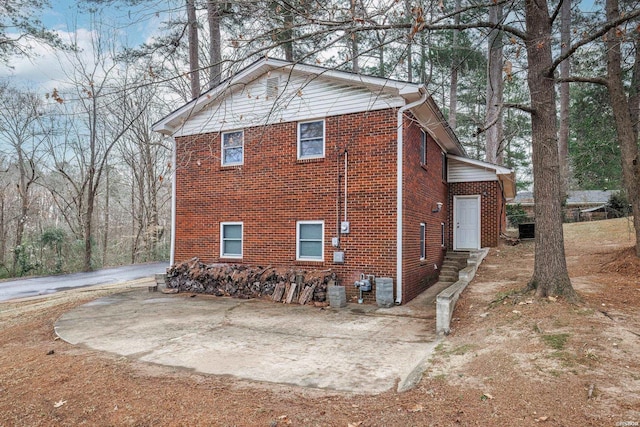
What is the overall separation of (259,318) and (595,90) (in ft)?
50.2

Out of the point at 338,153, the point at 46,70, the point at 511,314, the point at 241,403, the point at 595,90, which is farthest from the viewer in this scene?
the point at 46,70

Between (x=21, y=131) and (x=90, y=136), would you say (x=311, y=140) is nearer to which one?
(x=90, y=136)

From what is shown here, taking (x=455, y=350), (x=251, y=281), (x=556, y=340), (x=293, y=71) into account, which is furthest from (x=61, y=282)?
(x=556, y=340)

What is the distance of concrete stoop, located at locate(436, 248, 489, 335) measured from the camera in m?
6.28

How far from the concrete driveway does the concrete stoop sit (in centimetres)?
34

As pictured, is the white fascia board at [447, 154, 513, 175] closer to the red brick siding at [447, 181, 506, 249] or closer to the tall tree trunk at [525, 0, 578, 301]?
the red brick siding at [447, 181, 506, 249]

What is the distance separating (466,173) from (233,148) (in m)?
8.65

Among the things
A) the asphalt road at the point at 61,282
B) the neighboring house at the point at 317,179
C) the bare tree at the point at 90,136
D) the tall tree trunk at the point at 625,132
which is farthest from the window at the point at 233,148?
the bare tree at the point at 90,136

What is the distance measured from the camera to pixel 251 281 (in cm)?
985

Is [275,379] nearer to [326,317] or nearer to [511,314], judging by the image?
[326,317]

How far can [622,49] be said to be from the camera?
33.0 ft

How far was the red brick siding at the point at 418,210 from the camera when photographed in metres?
9.27

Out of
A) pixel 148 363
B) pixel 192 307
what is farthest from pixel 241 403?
pixel 192 307

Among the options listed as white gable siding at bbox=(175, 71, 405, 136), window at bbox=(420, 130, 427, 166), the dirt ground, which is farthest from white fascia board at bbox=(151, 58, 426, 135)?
the dirt ground
